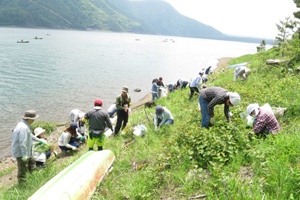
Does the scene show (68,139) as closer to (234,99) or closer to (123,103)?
(123,103)

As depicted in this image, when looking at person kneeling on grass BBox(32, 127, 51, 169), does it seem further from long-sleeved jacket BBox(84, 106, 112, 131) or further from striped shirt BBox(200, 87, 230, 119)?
striped shirt BBox(200, 87, 230, 119)

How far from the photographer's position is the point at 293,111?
619 cm

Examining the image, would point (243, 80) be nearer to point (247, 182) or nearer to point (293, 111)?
point (293, 111)

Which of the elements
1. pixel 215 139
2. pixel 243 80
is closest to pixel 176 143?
pixel 215 139

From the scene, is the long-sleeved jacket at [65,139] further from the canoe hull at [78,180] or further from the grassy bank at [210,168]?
the canoe hull at [78,180]

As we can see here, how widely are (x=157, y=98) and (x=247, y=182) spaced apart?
11065 mm

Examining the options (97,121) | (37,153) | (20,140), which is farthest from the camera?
(37,153)

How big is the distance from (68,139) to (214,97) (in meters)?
6.20

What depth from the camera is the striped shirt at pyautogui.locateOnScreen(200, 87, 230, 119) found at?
4938 millimetres

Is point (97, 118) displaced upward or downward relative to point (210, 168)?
upward

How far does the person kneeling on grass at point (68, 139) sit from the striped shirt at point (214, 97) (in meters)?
5.55

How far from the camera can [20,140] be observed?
17.1ft

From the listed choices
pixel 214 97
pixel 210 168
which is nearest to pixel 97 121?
pixel 210 168

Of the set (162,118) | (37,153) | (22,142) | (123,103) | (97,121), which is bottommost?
(37,153)
